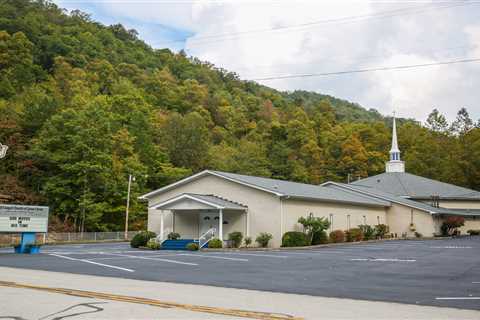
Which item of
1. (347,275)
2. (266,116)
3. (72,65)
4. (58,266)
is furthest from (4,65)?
(347,275)

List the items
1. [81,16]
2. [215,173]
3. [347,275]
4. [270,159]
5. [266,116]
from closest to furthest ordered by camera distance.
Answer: [347,275] → [215,173] → [270,159] → [266,116] → [81,16]

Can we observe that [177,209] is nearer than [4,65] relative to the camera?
Yes

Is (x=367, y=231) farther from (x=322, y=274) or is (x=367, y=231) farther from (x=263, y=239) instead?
(x=322, y=274)

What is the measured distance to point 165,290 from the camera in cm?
1296

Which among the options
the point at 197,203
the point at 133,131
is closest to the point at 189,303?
the point at 197,203

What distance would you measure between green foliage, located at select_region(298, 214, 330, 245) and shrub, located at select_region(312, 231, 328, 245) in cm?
58

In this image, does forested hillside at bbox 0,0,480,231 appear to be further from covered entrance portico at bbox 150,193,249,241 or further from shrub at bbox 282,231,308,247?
shrub at bbox 282,231,308,247

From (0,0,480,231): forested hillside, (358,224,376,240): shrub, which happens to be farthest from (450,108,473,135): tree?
(358,224,376,240): shrub

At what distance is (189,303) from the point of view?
35.6 ft

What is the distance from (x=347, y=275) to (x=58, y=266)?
33.6 ft

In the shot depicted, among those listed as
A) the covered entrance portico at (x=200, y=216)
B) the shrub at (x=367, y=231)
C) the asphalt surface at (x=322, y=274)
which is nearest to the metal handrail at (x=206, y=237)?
the covered entrance portico at (x=200, y=216)

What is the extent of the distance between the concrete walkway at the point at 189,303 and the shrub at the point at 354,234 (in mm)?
26519

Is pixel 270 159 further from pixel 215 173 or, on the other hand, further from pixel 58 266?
pixel 58 266

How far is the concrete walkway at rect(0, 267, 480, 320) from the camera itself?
9438 mm
